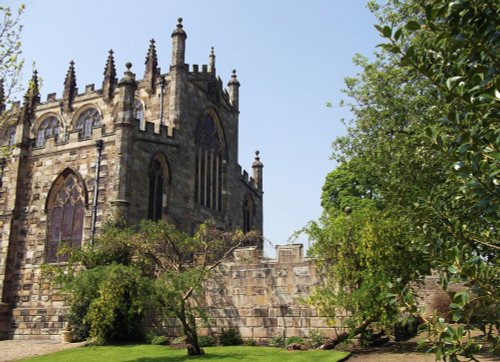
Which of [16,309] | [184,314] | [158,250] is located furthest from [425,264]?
[16,309]

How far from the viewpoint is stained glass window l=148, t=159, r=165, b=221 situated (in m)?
27.1

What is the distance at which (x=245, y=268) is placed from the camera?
65.5 ft

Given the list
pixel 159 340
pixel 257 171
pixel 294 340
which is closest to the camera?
pixel 294 340

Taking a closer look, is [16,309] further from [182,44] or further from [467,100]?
[467,100]

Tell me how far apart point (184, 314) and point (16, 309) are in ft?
43.0

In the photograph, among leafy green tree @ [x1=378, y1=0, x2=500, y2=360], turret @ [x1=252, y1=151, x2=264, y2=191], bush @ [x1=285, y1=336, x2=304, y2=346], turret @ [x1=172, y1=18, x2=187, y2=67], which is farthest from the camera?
turret @ [x1=252, y1=151, x2=264, y2=191]

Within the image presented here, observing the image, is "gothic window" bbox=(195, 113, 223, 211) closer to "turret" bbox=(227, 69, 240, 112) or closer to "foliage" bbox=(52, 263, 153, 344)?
"turret" bbox=(227, 69, 240, 112)

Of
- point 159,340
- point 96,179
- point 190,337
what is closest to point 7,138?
point 96,179

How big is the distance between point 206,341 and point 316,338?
4.16m

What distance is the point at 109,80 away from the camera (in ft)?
123

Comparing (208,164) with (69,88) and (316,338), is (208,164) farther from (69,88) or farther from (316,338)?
(316,338)

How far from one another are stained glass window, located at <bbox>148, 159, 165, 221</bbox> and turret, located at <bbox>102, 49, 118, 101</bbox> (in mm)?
11572

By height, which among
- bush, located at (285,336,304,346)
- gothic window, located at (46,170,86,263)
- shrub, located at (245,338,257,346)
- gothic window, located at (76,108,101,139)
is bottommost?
shrub, located at (245,338,257,346)

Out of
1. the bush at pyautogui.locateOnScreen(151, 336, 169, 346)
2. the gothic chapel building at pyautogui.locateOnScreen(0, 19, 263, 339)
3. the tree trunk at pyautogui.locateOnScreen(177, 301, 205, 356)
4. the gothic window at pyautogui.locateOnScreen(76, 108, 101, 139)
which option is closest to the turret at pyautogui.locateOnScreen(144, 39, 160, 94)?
the gothic chapel building at pyautogui.locateOnScreen(0, 19, 263, 339)
